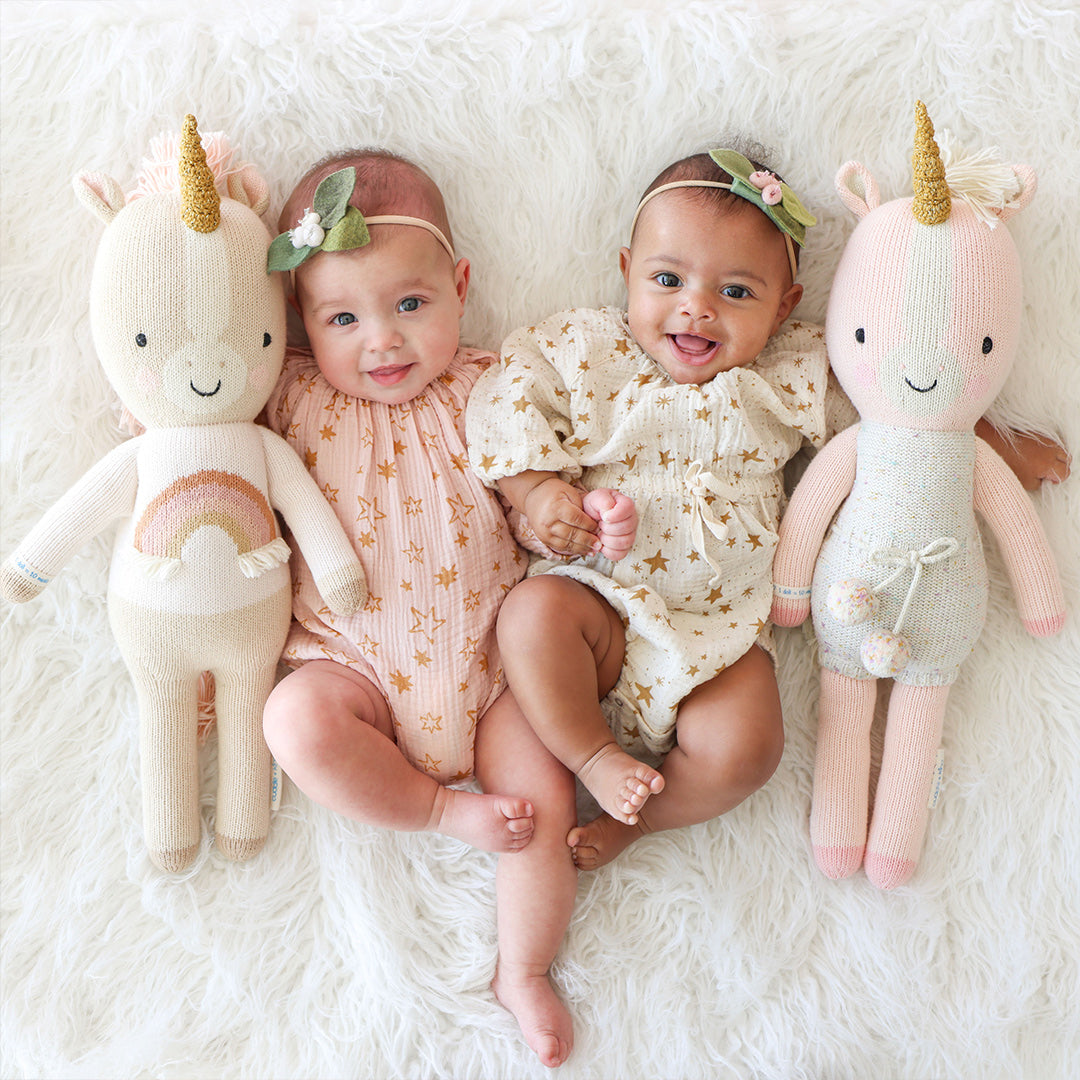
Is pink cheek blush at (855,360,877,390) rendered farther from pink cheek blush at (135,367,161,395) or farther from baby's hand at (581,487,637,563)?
pink cheek blush at (135,367,161,395)

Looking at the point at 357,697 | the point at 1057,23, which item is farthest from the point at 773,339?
the point at 357,697

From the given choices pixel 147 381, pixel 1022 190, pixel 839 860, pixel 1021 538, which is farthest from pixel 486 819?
pixel 1022 190

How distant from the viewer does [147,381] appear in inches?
47.3

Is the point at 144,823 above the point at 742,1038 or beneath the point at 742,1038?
above

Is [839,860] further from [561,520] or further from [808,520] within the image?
[561,520]

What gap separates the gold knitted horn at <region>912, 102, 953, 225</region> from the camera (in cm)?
117

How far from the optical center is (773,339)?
1.38 m

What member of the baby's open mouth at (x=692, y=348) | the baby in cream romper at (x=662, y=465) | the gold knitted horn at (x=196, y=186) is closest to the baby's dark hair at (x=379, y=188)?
the gold knitted horn at (x=196, y=186)

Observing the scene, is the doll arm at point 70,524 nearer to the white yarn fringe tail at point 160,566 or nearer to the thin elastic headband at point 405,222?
the white yarn fringe tail at point 160,566

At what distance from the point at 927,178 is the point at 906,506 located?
408 mm

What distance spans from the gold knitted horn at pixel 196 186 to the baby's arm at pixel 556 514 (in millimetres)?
489

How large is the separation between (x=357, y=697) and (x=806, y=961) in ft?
2.39

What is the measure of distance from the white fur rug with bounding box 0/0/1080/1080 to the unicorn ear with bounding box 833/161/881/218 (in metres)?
0.07

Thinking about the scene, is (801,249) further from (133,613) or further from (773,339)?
(133,613)
